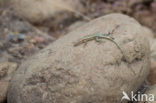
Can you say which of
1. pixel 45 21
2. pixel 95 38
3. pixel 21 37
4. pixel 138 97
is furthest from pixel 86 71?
pixel 45 21

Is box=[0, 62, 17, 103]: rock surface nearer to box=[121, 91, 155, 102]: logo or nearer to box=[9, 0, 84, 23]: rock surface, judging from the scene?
box=[121, 91, 155, 102]: logo

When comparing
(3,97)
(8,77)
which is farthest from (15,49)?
(3,97)

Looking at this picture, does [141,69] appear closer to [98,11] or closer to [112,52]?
[112,52]

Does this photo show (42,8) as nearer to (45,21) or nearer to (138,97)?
(45,21)

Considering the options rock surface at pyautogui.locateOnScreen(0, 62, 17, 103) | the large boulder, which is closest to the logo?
the large boulder

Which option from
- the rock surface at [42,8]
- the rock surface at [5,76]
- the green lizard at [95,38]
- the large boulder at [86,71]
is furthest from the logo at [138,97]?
the rock surface at [42,8]

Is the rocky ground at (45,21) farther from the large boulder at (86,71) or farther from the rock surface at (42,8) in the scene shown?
the large boulder at (86,71)

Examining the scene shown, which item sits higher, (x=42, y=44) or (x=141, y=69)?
(x=42, y=44)
